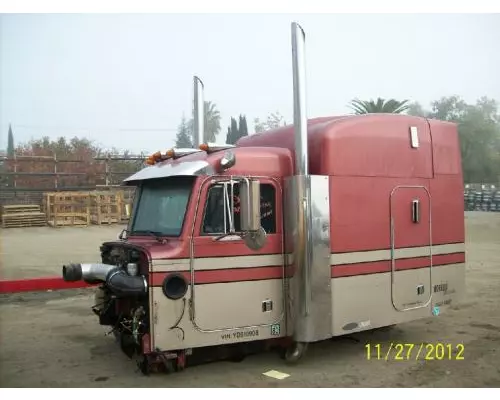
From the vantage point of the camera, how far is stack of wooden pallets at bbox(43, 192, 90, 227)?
997 inches

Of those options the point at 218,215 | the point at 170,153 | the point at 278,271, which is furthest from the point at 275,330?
the point at 170,153

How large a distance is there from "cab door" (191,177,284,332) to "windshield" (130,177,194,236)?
9.1 inches

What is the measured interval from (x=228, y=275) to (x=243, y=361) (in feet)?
4.26

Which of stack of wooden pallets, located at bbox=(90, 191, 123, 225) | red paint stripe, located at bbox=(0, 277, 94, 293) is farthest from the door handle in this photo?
stack of wooden pallets, located at bbox=(90, 191, 123, 225)

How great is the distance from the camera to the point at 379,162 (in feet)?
20.5

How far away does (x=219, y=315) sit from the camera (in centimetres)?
536

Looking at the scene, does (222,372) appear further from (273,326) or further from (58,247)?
(58,247)

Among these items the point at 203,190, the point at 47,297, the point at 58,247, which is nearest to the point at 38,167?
the point at 58,247

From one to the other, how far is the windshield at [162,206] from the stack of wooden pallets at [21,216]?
20859 millimetres

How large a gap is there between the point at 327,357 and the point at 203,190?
2.66 metres

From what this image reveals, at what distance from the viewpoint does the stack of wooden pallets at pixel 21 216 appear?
969 inches

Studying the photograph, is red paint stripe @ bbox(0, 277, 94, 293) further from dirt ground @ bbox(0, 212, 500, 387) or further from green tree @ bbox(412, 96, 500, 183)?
green tree @ bbox(412, 96, 500, 183)

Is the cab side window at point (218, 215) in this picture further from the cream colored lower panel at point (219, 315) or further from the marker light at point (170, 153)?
the marker light at point (170, 153)
